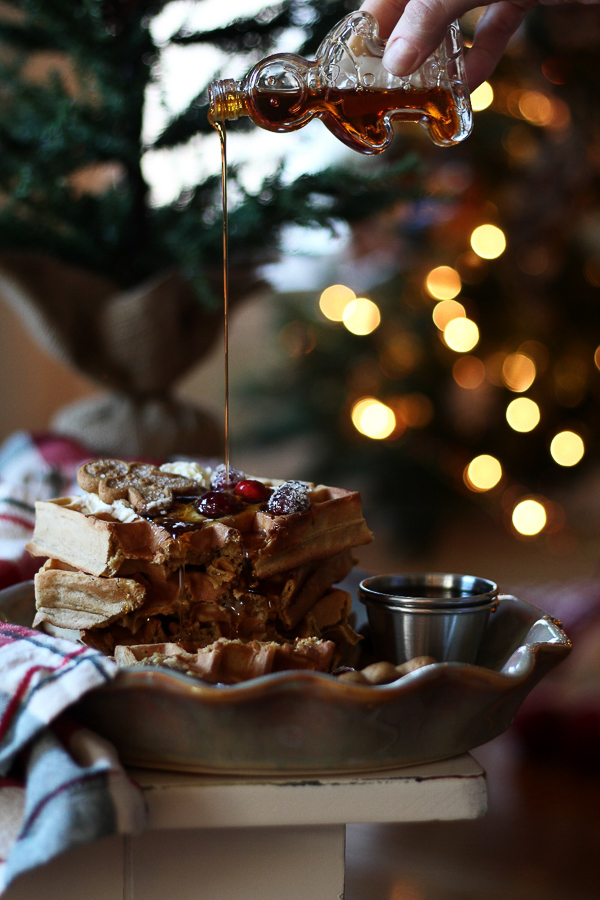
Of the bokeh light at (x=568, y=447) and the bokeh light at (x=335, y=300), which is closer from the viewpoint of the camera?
the bokeh light at (x=568, y=447)

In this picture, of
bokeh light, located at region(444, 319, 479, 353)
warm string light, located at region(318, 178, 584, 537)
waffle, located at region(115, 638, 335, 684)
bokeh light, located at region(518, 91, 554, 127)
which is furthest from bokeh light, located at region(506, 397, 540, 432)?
waffle, located at region(115, 638, 335, 684)

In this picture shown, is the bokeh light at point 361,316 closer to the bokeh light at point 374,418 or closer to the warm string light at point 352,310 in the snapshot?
the warm string light at point 352,310

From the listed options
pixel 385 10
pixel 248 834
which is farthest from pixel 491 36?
pixel 248 834

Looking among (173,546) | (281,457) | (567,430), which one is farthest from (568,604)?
(281,457)

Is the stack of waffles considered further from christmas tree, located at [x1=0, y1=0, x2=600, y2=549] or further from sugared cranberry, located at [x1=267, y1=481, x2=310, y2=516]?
christmas tree, located at [x1=0, y1=0, x2=600, y2=549]

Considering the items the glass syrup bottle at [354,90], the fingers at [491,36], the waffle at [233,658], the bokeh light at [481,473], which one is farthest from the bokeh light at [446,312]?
the waffle at [233,658]

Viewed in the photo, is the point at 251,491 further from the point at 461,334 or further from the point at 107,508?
the point at 461,334
